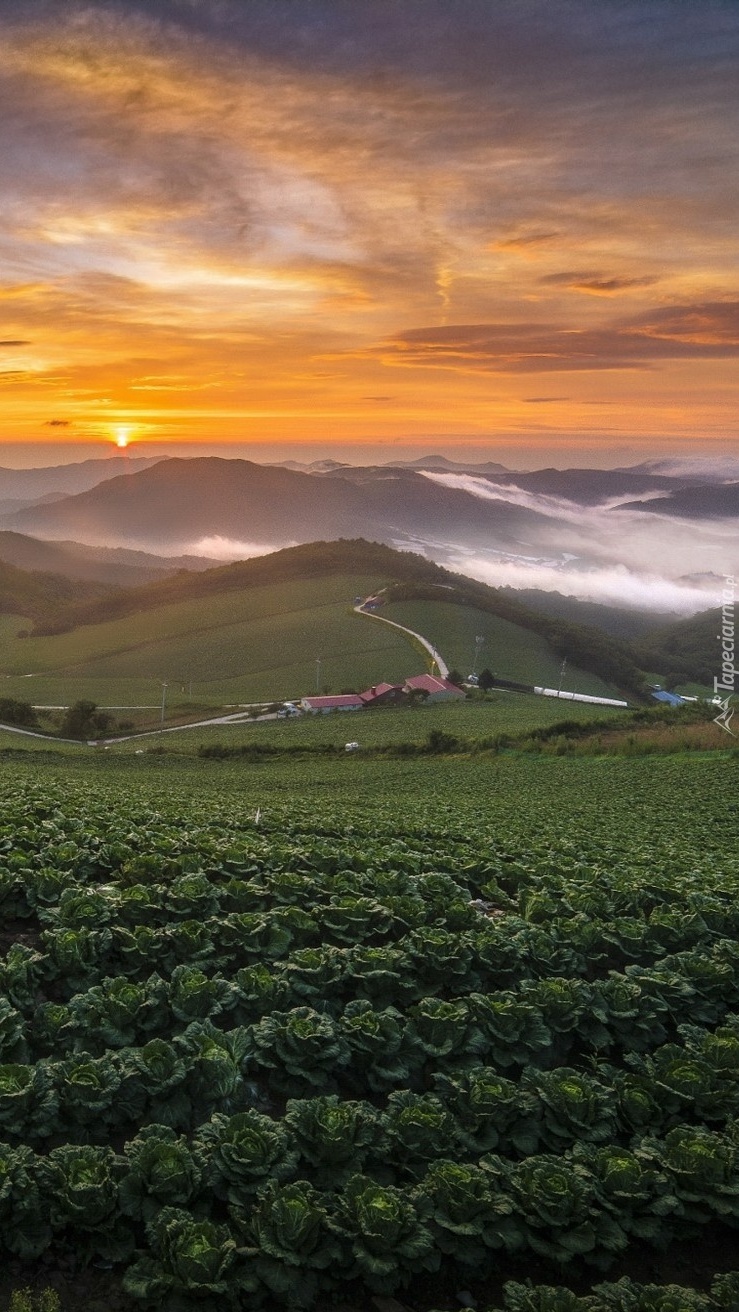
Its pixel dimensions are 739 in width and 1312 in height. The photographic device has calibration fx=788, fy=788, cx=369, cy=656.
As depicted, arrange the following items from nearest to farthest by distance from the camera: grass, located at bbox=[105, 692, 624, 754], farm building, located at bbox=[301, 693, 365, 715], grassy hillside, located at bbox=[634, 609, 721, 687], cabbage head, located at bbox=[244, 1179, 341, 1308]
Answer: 1. cabbage head, located at bbox=[244, 1179, 341, 1308]
2. grass, located at bbox=[105, 692, 624, 754]
3. farm building, located at bbox=[301, 693, 365, 715]
4. grassy hillside, located at bbox=[634, 609, 721, 687]

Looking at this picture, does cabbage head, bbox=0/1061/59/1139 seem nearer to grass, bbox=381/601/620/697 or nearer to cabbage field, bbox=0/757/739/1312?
cabbage field, bbox=0/757/739/1312

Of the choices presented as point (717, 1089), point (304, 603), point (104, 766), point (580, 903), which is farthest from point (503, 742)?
point (304, 603)

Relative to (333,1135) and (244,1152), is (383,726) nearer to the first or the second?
(333,1135)

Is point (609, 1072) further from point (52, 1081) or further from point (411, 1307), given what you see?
point (52, 1081)

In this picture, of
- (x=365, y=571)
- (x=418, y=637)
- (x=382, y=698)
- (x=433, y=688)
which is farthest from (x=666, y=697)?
(x=365, y=571)

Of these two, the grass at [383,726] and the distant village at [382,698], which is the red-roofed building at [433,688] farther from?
the grass at [383,726]

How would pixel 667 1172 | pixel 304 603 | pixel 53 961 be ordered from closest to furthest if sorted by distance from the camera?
pixel 667 1172
pixel 53 961
pixel 304 603

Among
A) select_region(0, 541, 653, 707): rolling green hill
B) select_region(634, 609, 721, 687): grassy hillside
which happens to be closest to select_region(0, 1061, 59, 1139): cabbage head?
select_region(0, 541, 653, 707): rolling green hill
